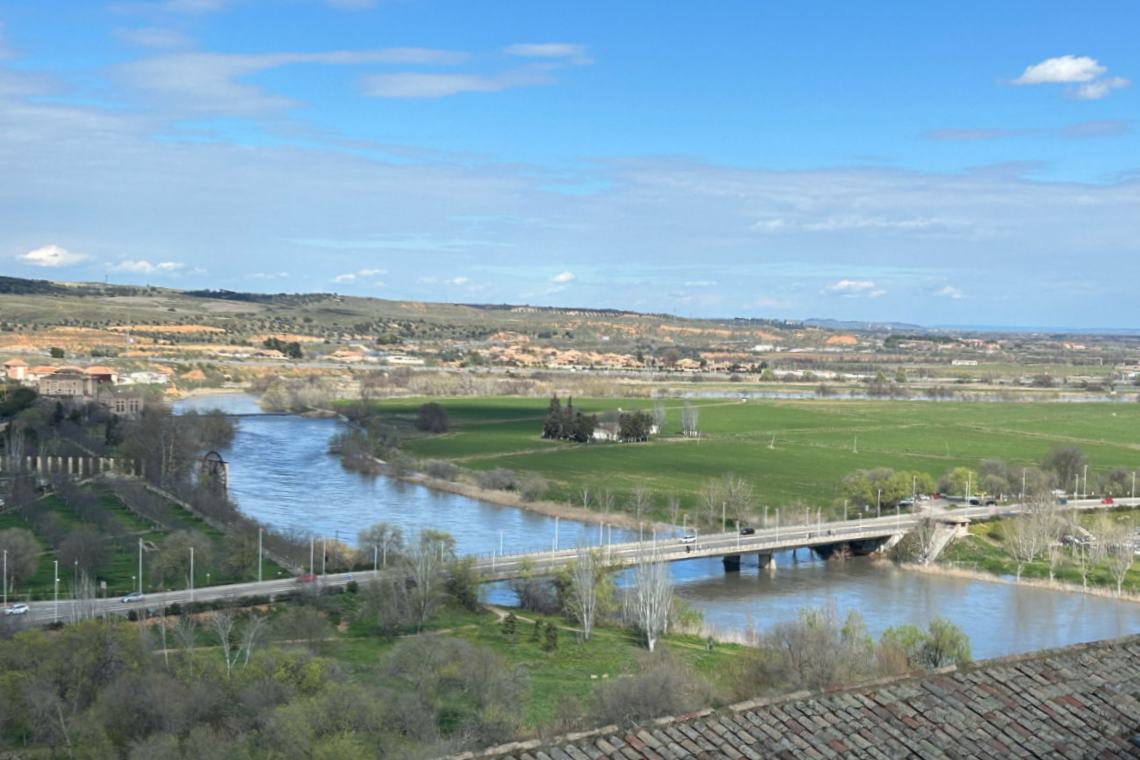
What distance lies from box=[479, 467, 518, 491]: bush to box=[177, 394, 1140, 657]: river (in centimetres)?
173

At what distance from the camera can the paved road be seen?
32188mm

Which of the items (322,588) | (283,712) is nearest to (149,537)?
(322,588)

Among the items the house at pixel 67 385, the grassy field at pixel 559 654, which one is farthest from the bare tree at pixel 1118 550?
the house at pixel 67 385

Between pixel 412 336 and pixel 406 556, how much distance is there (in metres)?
150

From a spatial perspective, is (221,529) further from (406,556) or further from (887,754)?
(887,754)

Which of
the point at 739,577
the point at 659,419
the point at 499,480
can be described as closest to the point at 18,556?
the point at 739,577

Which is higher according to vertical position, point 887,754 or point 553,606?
point 887,754

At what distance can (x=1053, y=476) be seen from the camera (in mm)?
58344

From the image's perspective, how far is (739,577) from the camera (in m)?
42.2

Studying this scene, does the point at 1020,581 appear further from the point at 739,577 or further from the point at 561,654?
the point at 561,654

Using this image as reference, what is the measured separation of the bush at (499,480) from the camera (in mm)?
57469

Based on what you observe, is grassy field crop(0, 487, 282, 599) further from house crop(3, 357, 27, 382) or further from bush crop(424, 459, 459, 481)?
house crop(3, 357, 27, 382)

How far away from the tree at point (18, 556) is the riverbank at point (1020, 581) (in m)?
27.4

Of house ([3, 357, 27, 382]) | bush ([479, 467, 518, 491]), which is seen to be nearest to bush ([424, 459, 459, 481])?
bush ([479, 467, 518, 491])
